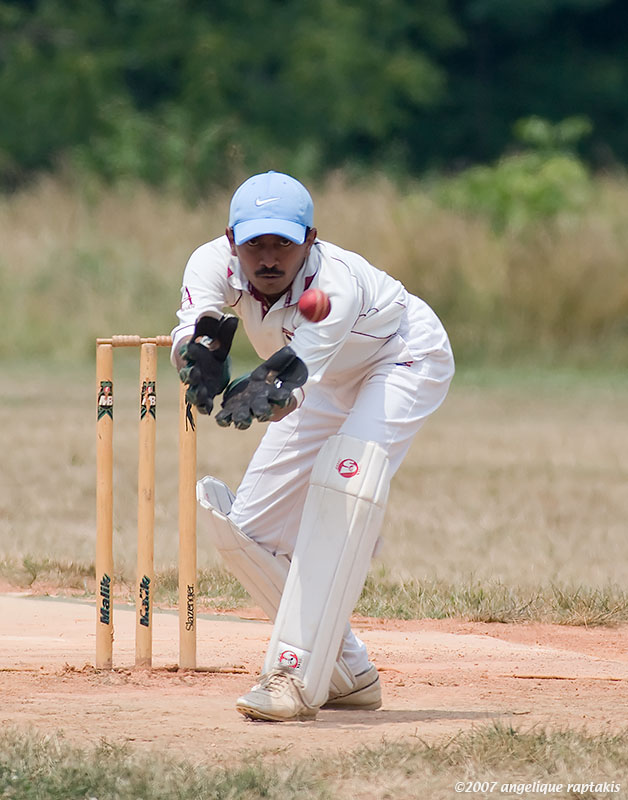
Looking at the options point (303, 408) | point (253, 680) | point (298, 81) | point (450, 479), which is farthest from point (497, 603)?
point (298, 81)

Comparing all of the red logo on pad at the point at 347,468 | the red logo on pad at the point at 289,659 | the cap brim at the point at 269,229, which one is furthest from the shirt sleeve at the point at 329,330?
the red logo on pad at the point at 289,659

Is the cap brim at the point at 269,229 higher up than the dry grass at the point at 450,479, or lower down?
higher up

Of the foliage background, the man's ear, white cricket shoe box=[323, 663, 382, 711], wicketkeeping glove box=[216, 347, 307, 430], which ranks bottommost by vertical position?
white cricket shoe box=[323, 663, 382, 711]

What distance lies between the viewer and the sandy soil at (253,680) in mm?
4102

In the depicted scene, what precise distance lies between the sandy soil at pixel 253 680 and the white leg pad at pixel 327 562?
7.3 inches

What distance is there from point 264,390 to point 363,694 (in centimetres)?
109

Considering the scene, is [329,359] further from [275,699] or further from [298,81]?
[298,81]

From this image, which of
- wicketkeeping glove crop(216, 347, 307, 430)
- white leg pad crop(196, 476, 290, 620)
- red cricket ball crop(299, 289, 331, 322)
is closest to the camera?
wicketkeeping glove crop(216, 347, 307, 430)

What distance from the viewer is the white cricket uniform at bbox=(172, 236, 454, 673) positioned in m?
4.18

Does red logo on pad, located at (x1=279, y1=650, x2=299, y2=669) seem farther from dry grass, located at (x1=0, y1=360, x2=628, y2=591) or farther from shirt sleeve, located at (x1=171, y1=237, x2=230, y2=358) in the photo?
dry grass, located at (x1=0, y1=360, x2=628, y2=591)

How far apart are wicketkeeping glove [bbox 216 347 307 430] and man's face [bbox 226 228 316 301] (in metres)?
0.22

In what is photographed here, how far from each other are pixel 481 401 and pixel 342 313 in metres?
9.39

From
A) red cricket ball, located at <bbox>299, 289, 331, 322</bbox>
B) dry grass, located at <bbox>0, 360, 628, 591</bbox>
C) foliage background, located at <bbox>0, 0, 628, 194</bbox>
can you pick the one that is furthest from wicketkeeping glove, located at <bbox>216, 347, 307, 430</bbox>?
foliage background, located at <bbox>0, 0, 628, 194</bbox>

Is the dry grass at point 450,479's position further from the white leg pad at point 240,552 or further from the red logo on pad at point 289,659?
the red logo on pad at point 289,659
